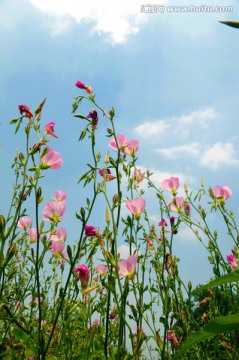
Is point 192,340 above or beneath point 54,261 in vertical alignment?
beneath

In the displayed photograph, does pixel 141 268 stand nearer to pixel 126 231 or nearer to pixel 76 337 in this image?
pixel 126 231

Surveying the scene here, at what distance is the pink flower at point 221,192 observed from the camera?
2814 mm

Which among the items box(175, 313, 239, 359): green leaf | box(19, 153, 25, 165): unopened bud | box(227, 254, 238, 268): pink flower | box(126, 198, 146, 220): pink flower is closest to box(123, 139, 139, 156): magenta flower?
box(126, 198, 146, 220): pink flower

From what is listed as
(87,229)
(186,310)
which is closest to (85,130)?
(87,229)

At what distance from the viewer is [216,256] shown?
8.21 ft

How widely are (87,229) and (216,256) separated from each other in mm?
1273

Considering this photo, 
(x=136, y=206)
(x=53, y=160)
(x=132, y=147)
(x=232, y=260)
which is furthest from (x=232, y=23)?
(x=232, y=260)

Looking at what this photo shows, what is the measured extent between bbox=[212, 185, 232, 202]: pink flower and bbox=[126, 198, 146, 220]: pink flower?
0.93 metres

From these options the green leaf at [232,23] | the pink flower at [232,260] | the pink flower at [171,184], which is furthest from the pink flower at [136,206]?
the green leaf at [232,23]

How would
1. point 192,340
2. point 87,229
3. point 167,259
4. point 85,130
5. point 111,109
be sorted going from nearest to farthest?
1. point 192,340
2. point 87,229
3. point 85,130
4. point 111,109
5. point 167,259

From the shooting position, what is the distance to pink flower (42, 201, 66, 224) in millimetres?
2025

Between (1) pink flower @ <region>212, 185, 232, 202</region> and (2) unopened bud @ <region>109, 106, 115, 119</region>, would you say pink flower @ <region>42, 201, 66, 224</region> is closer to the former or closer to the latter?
(2) unopened bud @ <region>109, 106, 115, 119</region>

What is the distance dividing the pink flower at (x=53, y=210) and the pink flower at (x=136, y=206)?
33 cm

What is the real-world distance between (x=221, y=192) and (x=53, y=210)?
1312mm
